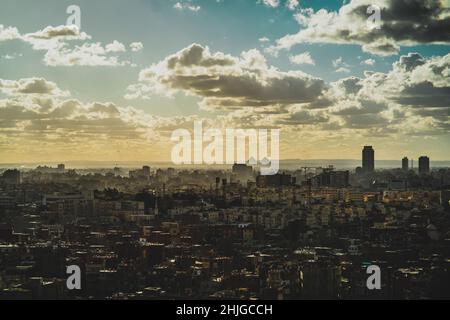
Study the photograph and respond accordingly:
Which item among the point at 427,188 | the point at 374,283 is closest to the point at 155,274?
the point at 374,283

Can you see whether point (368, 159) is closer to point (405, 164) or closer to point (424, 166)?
point (405, 164)

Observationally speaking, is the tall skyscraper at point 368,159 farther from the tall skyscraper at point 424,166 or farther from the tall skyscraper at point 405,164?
the tall skyscraper at point 424,166

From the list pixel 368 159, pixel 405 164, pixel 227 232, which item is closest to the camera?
pixel 227 232

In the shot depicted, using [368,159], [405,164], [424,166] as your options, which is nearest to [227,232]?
[368,159]

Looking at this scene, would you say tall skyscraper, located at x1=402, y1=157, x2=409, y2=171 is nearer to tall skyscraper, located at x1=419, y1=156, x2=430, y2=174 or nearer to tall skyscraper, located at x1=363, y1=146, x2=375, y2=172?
tall skyscraper, located at x1=419, y1=156, x2=430, y2=174
